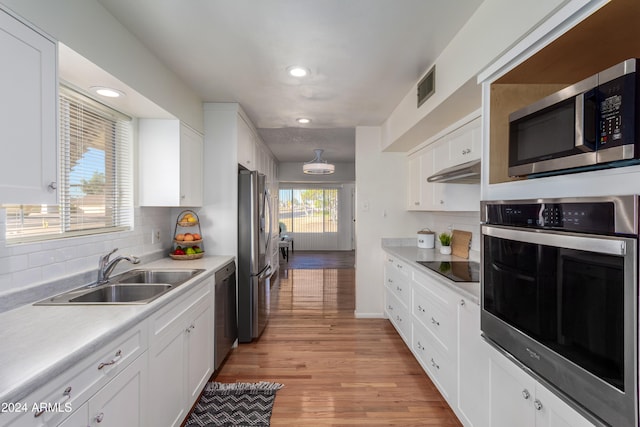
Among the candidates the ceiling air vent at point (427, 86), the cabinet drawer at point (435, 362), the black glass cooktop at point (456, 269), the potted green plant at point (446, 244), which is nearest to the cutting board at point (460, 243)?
the potted green plant at point (446, 244)

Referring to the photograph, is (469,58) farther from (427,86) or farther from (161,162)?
(161,162)

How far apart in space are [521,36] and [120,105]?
244cm

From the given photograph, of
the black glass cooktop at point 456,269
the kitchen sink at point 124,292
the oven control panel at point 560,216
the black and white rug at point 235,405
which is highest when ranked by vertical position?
the oven control panel at point 560,216

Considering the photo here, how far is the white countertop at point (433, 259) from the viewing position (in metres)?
1.72

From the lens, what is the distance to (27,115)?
118cm

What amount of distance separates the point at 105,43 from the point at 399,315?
313cm

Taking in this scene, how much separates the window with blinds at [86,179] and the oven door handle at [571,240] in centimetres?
208

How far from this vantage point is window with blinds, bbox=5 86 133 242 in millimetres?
1660

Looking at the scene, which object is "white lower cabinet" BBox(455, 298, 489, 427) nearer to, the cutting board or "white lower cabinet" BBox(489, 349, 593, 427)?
"white lower cabinet" BBox(489, 349, 593, 427)

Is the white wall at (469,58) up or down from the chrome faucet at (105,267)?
up

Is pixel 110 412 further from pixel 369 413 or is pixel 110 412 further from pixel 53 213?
pixel 369 413

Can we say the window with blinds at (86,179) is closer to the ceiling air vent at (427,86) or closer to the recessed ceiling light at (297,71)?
the recessed ceiling light at (297,71)

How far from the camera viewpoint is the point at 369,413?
2.06m

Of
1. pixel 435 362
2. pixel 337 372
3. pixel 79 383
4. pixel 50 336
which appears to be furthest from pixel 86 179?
pixel 435 362
